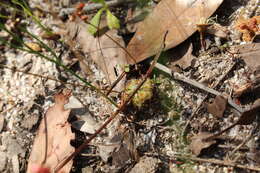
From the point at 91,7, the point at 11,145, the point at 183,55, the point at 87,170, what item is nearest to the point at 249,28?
the point at 183,55

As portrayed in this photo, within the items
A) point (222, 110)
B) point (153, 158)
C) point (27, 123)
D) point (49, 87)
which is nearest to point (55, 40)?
point (49, 87)

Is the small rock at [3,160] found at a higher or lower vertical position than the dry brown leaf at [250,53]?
lower

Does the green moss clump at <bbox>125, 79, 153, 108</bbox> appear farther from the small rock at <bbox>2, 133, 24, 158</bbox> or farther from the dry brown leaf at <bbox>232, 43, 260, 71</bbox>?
the small rock at <bbox>2, 133, 24, 158</bbox>

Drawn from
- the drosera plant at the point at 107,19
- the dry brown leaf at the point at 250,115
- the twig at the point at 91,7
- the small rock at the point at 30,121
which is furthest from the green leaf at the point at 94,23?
the dry brown leaf at the point at 250,115

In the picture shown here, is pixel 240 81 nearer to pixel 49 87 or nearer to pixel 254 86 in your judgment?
pixel 254 86

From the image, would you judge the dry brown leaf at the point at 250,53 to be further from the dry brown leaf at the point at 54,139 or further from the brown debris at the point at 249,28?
the dry brown leaf at the point at 54,139

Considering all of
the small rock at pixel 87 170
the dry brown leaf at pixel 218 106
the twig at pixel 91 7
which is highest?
the twig at pixel 91 7

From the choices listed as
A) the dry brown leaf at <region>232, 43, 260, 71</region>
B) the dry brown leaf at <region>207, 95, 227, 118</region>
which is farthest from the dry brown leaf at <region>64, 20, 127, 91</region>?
the dry brown leaf at <region>232, 43, 260, 71</region>

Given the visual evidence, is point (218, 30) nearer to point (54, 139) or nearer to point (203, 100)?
point (203, 100)
